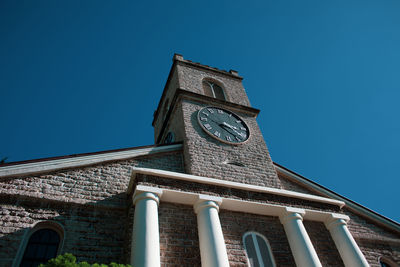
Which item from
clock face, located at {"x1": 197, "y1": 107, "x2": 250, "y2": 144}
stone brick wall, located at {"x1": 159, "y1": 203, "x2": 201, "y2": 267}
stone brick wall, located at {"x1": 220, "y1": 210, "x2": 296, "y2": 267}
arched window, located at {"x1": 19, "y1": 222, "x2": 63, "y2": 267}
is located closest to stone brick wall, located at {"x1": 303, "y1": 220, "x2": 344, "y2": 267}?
stone brick wall, located at {"x1": 220, "y1": 210, "x2": 296, "y2": 267}

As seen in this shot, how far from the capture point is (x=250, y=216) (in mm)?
8789

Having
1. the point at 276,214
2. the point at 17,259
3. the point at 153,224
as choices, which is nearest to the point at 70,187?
the point at 17,259

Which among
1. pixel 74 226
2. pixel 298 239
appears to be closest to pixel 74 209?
pixel 74 226

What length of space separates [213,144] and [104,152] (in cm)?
394

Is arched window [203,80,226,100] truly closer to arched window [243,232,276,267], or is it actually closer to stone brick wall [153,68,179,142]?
stone brick wall [153,68,179,142]

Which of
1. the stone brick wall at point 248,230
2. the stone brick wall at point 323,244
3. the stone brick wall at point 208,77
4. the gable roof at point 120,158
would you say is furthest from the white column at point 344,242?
the stone brick wall at point 208,77

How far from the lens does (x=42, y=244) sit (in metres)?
7.10

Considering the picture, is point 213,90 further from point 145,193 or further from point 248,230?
point 145,193

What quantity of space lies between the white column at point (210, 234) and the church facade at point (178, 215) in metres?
0.02

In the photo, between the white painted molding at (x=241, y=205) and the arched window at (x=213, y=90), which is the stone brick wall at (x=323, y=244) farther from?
the arched window at (x=213, y=90)

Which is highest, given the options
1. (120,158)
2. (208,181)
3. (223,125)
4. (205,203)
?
(223,125)

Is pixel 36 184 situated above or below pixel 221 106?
below

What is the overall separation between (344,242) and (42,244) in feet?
26.5

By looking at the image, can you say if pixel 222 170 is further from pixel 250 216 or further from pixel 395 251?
pixel 395 251
